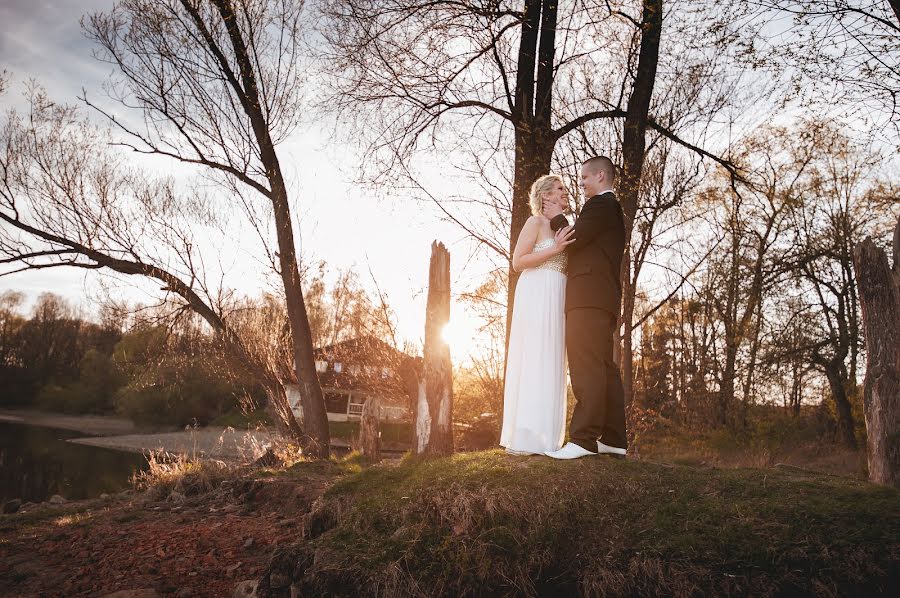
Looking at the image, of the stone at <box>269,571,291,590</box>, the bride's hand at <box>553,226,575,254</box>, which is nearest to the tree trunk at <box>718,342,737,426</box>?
the bride's hand at <box>553,226,575,254</box>

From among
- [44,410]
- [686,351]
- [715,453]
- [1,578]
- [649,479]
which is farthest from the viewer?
[44,410]

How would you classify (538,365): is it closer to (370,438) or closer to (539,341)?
(539,341)

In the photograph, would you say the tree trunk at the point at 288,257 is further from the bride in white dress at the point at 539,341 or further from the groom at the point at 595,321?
the groom at the point at 595,321

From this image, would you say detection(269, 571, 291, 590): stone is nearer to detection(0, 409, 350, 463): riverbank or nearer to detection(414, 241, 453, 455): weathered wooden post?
detection(414, 241, 453, 455): weathered wooden post

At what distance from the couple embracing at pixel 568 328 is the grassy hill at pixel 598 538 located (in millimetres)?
444

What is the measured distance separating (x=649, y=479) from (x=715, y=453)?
1524cm

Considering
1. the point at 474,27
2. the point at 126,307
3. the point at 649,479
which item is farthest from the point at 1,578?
the point at 474,27

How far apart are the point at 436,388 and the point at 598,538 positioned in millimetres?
3372

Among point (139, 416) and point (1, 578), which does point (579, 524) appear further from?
point (139, 416)

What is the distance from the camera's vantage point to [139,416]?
45.3m

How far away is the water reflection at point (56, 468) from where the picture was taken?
17.0 metres

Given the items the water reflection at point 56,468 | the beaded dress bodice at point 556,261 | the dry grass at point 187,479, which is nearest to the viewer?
the beaded dress bodice at point 556,261

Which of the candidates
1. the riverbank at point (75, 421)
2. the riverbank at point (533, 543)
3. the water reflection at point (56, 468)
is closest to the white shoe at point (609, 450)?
the riverbank at point (533, 543)

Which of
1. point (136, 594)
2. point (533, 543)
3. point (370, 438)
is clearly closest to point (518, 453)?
point (533, 543)
